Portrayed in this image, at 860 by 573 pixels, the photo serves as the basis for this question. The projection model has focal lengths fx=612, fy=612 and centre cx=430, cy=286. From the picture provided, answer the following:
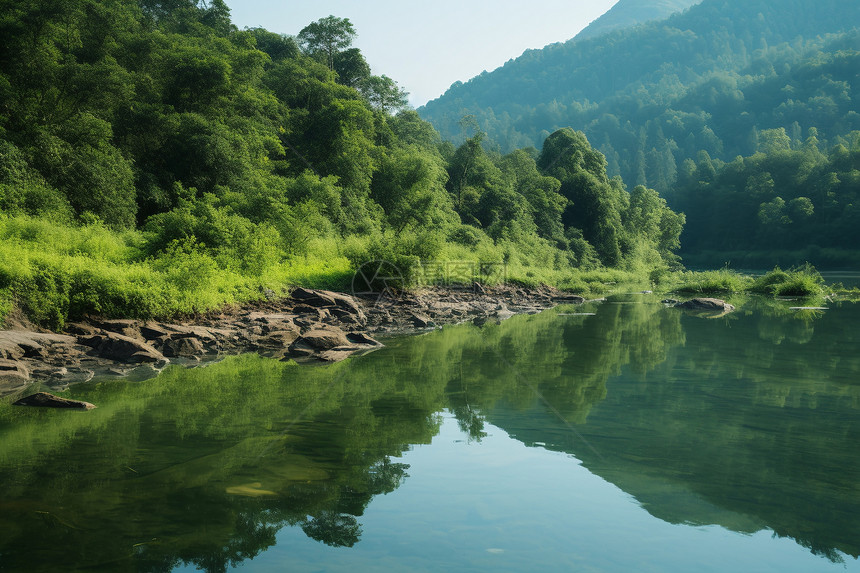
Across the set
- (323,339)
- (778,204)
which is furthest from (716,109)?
(323,339)

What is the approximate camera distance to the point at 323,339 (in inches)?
512

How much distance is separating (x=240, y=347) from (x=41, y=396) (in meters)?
5.04

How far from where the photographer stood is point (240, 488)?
5.38m

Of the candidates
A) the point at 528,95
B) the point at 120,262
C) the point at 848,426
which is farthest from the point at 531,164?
the point at 528,95

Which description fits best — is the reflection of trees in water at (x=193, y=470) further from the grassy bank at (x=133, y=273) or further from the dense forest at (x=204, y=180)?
the dense forest at (x=204, y=180)


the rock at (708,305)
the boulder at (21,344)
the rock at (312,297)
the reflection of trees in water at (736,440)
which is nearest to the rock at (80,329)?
the boulder at (21,344)

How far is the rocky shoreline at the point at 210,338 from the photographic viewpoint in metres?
9.97

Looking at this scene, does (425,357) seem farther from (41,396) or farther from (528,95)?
(528,95)

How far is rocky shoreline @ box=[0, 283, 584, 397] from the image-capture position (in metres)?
9.97

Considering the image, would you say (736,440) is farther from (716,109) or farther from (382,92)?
(716,109)

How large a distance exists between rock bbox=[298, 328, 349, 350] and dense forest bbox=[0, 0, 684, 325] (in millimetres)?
3076

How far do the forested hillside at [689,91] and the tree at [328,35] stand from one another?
66015mm

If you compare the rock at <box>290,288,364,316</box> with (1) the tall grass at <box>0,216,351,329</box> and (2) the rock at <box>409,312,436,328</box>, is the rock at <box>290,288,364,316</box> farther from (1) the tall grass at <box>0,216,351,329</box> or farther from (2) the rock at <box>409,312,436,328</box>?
(2) the rock at <box>409,312,436,328</box>

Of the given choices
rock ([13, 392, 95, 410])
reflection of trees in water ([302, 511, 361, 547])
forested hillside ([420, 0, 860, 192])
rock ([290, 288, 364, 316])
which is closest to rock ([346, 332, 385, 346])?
rock ([290, 288, 364, 316])
